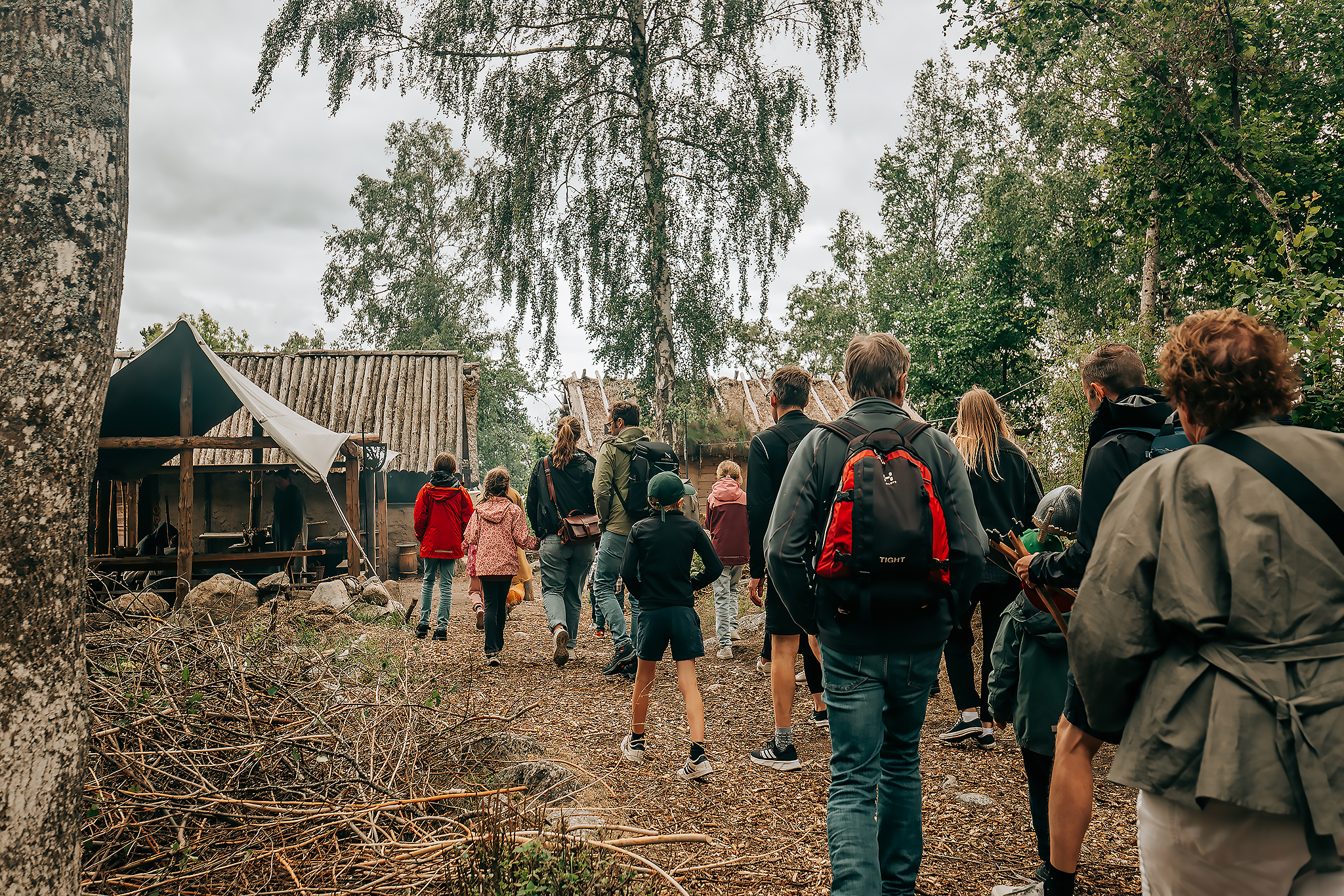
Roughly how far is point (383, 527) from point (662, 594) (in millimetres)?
12954

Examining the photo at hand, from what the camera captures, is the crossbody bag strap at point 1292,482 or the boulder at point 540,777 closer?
the crossbody bag strap at point 1292,482

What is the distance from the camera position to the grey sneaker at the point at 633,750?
4180 millimetres

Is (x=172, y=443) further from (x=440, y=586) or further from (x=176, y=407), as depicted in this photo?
(x=440, y=586)

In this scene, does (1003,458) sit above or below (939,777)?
above

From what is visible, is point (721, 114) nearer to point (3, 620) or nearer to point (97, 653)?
point (97, 653)

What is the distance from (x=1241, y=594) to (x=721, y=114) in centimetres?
1213

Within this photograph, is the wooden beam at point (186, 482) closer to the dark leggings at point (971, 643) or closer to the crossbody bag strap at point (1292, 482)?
the dark leggings at point (971, 643)

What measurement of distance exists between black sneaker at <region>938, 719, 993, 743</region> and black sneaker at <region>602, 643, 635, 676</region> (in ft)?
8.53

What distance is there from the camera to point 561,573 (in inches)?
258

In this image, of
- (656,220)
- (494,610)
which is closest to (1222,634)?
(494,610)

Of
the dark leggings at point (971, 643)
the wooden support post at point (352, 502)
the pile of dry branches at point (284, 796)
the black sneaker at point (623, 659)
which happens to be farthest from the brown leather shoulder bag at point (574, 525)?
the wooden support post at point (352, 502)

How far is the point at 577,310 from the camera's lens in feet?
40.8

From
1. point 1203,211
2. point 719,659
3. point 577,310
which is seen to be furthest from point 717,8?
point 719,659

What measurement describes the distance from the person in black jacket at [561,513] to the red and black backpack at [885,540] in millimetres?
4204
